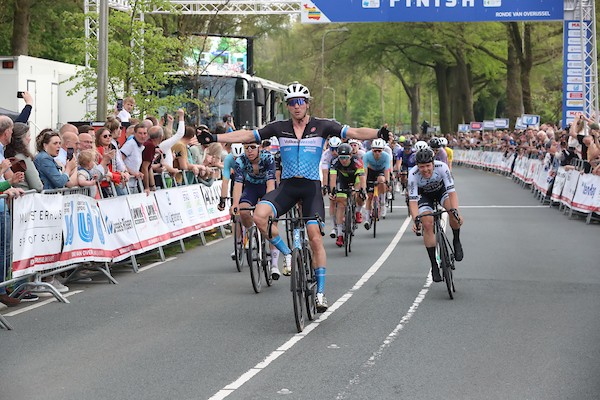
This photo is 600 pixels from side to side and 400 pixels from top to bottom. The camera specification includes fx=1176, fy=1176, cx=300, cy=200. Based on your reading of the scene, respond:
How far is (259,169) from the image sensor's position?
14156mm

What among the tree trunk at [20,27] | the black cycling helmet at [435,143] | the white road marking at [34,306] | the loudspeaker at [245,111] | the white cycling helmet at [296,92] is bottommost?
the white road marking at [34,306]

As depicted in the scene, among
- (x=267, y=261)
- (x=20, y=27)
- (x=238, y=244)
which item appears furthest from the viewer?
(x=20, y=27)

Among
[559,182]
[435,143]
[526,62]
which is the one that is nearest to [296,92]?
[435,143]

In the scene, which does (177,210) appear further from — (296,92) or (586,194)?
(586,194)

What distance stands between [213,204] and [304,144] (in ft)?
31.7

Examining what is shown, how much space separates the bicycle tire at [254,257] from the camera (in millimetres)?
13312

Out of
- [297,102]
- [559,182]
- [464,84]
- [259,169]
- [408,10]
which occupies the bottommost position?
[559,182]

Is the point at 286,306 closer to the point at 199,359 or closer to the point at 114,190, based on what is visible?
the point at 199,359

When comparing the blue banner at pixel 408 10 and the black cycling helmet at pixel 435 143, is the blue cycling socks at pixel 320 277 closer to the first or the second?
the black cycling helmet at pixel 435 143

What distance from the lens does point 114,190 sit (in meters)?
15.5

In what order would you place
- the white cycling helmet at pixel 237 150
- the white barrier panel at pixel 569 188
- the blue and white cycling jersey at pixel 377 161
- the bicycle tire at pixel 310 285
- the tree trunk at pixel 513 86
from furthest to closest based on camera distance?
the tree trunk at pixel 513 86 → the white barrier panel at pixel 569 188 → the blue and white cycling jersey at pixel 377 161 → the white cycling helmet at pixel 237 150 → the bicycle tire at pixel 310 285

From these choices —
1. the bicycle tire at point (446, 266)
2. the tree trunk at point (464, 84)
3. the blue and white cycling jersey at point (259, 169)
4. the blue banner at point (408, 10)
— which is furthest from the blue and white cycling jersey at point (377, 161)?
the tree trunk at point (464, 84)

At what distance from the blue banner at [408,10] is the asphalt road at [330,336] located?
20.7 meters

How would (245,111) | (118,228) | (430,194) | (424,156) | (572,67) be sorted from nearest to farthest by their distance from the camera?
(424,156), (430,194), (118,228), (245,111), (572,67)
